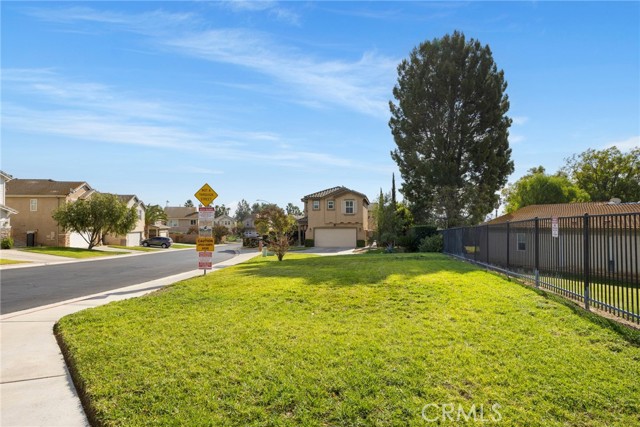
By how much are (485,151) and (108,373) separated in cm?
3616

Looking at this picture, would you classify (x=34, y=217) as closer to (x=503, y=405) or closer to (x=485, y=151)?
(x=485, y=151)

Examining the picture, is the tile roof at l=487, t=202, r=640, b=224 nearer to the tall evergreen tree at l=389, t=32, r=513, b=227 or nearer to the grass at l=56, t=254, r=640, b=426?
the tall evergreen tree at l=389, t=32, r=513, b=227

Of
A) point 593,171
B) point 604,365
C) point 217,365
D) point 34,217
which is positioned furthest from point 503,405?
point 593,171

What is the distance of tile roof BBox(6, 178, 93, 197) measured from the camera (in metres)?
44.1

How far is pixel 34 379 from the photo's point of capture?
516 cm

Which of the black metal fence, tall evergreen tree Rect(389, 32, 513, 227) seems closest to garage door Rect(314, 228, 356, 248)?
tall evergreen tree Rect(389, 32, 513, 227)

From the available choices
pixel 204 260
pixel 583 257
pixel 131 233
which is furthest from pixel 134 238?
pixel 583 257

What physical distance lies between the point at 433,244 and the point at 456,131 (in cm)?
1434

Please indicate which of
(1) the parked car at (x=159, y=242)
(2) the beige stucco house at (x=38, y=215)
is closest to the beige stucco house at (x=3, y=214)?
(2) the beige stucco house at (x=38, y=215)

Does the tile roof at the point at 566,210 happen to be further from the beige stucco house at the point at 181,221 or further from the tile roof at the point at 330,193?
the beige stucco house at the point at 181,221

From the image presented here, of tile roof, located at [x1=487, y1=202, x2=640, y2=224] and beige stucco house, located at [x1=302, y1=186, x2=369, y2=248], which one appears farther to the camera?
beige stucco house, located at [x1=302, y1=186, x2=369, y2=248]

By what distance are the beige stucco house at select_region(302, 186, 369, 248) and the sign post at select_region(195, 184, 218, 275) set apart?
95.2ft

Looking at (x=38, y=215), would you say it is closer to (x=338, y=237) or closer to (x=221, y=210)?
(x=338, y=237)

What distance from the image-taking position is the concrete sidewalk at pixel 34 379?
4180 millimetres
